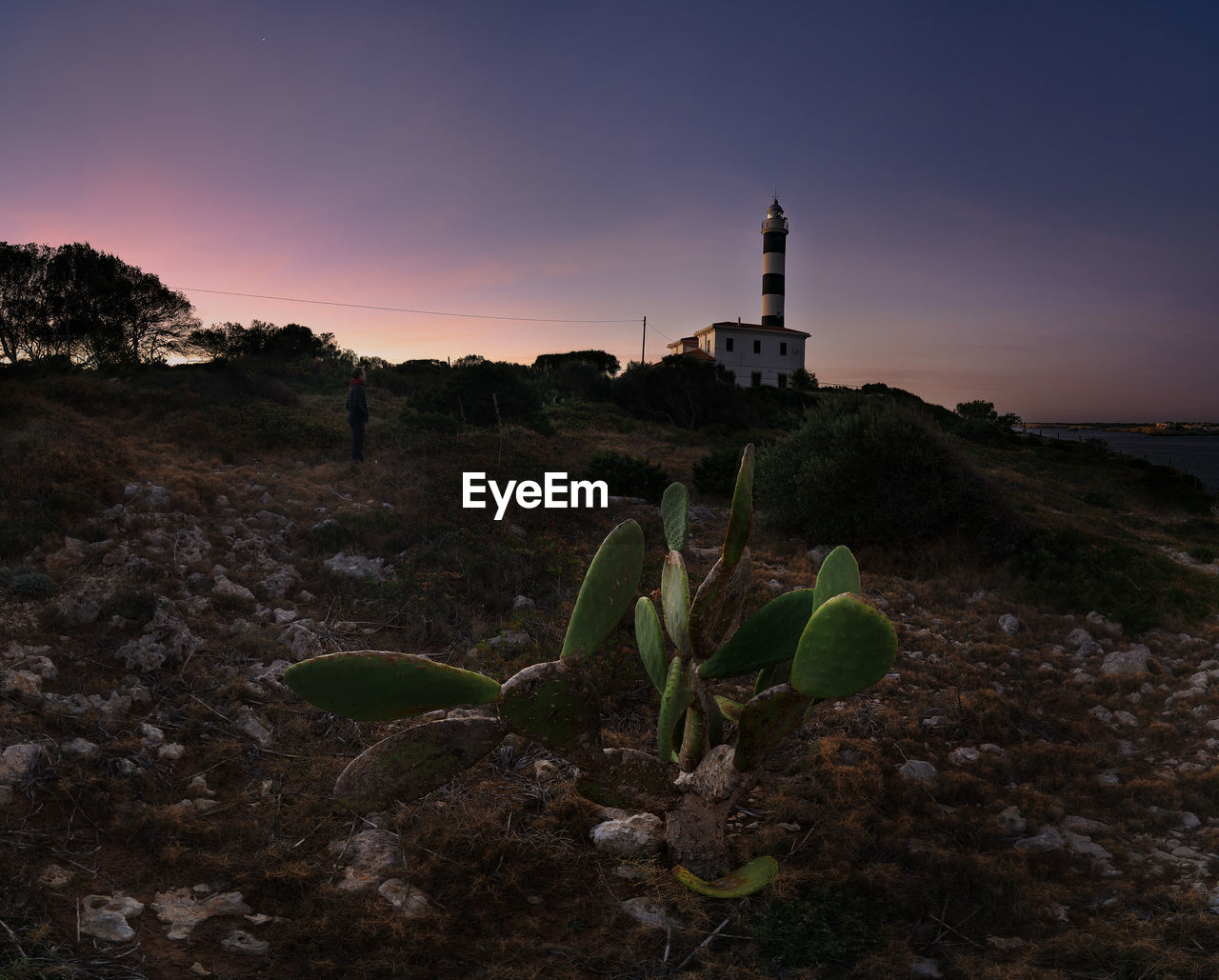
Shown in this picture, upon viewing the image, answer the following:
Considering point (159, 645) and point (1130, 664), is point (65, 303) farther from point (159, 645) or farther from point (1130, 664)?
point (1130, 664)

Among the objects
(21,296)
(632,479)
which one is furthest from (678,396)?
(21,296)

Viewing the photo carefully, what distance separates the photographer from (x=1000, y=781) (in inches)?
160

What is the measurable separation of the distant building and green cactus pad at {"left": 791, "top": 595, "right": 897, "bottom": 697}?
42487 millimetres

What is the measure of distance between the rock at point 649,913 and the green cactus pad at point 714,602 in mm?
978

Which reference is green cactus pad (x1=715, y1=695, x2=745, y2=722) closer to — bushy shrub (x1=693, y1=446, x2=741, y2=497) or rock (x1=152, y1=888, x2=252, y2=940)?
rock (x1=152, y1=888, x2=252, y2=940)

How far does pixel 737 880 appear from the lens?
290 cm

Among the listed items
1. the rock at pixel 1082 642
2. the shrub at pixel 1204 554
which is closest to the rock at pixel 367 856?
the rock at pixel 1082 642

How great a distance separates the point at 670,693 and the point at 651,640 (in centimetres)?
37

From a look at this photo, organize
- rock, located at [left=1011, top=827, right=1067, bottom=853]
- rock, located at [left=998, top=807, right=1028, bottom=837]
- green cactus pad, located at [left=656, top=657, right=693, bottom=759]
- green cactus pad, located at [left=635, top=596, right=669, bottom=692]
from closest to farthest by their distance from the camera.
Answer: green cactus pad, located at [left=656, top=657, right=693, bottom=759] < green cactus pad, located at [left=635, top=596, right=669, bottom=692] < rock, located at [left=1011, top=827, right=1067, bottom=853] < rock, located at [left=998, top=807, right=1028, bottom=837]

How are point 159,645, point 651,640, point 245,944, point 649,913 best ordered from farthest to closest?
point 159,645
point 651,640
point 649,913
point 245,944

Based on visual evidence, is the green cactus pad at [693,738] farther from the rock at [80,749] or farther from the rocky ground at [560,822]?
the rock at [80,749]

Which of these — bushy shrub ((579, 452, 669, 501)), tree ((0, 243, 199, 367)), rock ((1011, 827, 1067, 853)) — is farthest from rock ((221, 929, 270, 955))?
tree ((0, 243, 199, 367))

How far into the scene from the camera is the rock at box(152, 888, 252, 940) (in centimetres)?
273

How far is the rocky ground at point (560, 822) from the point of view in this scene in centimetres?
266
